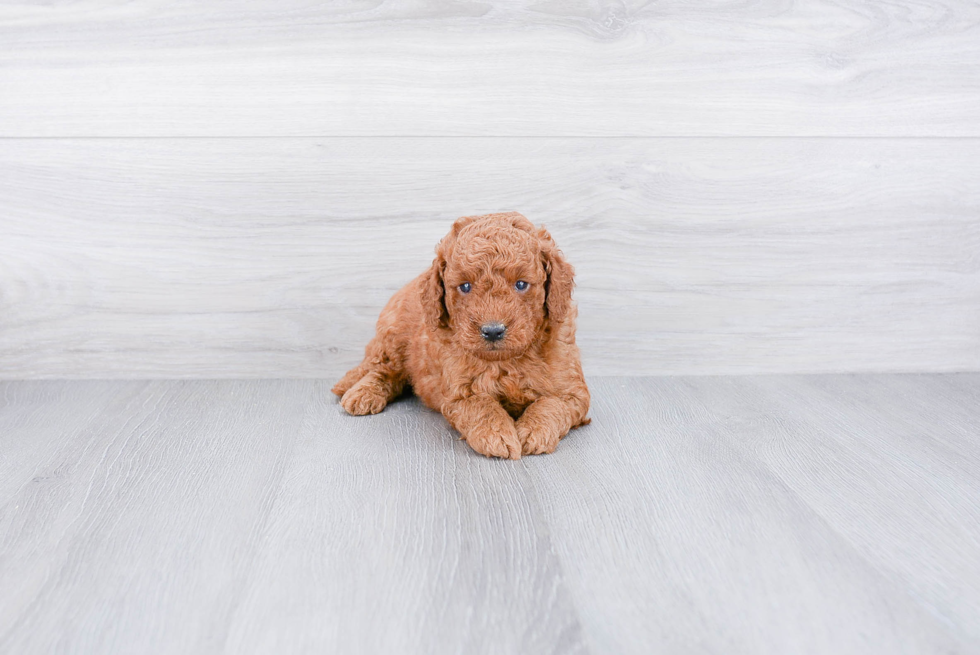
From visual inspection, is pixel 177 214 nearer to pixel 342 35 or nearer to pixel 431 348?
pixel 342 35

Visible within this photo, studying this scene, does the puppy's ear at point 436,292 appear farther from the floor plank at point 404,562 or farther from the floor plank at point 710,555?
the floor plank at point 710,555

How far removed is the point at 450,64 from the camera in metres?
1.95

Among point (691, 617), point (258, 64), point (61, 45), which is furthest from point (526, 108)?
point (691, 617)

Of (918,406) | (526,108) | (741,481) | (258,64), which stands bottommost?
(918,406)

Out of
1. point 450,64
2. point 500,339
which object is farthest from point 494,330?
point 450,64

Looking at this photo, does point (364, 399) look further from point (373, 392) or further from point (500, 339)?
point (500, 339)

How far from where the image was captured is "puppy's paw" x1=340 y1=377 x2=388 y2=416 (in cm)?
178

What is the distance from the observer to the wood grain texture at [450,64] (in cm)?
192

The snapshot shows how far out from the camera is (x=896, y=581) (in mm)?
1066

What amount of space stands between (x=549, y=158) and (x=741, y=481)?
3.32 ft

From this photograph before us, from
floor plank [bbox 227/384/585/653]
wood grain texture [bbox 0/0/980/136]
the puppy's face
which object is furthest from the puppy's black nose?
wood grain texture [bbox 0/0/980/136]

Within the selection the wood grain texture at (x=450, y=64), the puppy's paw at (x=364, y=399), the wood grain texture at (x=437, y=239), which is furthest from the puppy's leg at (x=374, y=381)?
the wood grain texture at (x=450, y=64)

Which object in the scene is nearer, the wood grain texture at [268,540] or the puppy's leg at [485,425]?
the wood grain texture at [268,540]

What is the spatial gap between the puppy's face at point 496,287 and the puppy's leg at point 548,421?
0.48 ft
